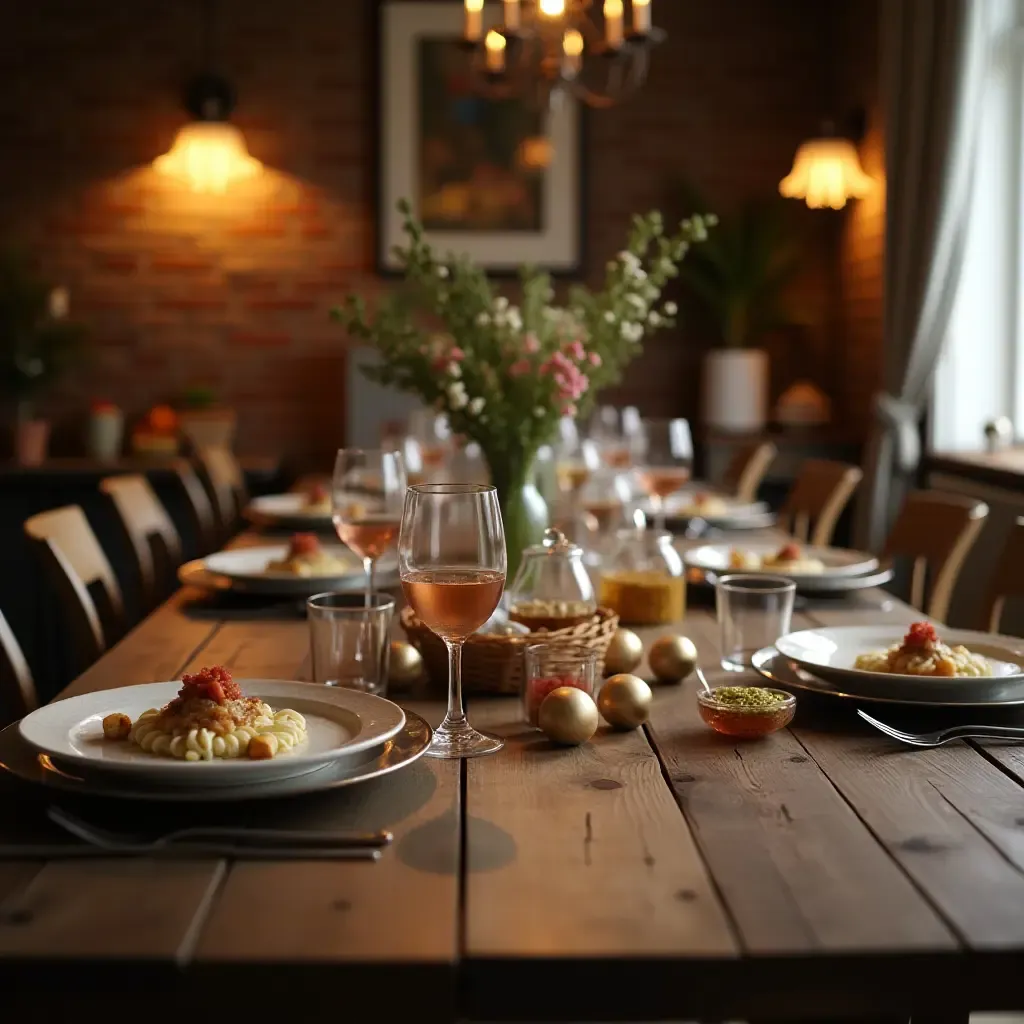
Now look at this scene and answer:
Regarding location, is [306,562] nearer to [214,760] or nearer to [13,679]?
[13,679]

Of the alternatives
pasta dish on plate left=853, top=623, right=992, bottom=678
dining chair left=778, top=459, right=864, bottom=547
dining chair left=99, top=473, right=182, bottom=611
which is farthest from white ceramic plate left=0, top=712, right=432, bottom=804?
dining chair left=778, top=459, right=864, bottom=547

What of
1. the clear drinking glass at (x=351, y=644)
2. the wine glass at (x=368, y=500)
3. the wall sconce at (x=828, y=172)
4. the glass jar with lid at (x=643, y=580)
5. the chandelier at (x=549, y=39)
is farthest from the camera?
the wall sconce at (x=828, y=172)

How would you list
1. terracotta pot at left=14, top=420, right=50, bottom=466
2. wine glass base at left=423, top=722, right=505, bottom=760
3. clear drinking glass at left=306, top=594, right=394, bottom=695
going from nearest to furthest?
1. wine glass base at left=423, top=722, right=505, bottom=760
2. clear drinking glass at left=306, top=594, right=394, bottom=695
3. terracotta pot at left=14, top=420, right=50, bottom=466

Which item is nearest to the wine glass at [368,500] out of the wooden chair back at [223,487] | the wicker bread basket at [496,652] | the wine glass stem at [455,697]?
the wicker bread basket at [496,652]

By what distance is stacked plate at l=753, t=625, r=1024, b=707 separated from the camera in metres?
1.35

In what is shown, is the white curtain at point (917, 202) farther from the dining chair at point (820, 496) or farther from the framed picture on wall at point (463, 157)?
the framed picture on wall at point (463, 157)

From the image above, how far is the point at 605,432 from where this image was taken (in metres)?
3.41

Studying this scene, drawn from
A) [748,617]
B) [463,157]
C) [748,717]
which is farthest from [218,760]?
[463,157]

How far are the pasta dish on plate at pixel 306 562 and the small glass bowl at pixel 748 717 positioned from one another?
37.8 inches

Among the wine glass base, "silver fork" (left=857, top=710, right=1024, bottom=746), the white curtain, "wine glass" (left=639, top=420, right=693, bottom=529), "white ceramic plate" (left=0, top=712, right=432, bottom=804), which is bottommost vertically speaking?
the wine glass base

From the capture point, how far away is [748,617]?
160cm

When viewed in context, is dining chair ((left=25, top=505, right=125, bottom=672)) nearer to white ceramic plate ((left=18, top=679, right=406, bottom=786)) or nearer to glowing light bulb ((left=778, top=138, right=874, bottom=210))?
white ceramic plate ((left=18, top=679, right=406, bottom=786))

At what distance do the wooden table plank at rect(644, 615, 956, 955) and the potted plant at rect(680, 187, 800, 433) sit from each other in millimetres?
4208

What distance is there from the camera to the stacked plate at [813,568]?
2.13 metres
